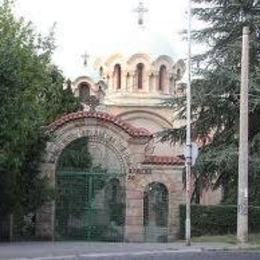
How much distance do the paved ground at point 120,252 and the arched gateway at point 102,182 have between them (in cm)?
415

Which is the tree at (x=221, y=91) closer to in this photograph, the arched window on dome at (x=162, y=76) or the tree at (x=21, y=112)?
the tree at (x=21, y=112)

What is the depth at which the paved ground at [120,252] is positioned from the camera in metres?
21.4

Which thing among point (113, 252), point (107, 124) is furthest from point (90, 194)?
point (113, 252)

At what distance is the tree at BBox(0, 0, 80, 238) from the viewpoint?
66.4 ft

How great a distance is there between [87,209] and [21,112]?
930cm

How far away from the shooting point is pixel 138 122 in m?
61.5

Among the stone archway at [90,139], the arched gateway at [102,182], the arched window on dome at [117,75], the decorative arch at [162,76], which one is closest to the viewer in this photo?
the stone archway at [90,139]

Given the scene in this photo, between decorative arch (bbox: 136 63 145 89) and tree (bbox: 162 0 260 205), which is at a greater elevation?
decorative arch (bbox: 136 63 145 89)

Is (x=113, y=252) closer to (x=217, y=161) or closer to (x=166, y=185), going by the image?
(x=166, y=185)

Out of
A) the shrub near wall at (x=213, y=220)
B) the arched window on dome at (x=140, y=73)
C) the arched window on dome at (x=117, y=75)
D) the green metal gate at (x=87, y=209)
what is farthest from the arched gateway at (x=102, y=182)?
the arched window on dome at (x=117, y=75)

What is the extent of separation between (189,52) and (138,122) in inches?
1202

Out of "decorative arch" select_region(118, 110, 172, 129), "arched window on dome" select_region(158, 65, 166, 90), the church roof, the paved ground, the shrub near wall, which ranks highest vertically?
"arched window on dome" select_region(158, 65, 166, 90)

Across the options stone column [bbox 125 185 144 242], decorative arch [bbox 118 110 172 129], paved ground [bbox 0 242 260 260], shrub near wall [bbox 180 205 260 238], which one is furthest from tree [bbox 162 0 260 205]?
decorative arch [bbox 118 110 172 129]

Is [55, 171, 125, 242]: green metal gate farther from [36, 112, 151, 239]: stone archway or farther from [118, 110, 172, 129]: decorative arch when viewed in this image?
[118, 110, 172, 129]: decorative arch
